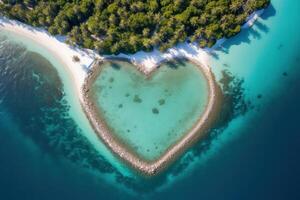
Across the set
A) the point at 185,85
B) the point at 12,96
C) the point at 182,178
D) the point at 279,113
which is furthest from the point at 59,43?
the point at 279,113

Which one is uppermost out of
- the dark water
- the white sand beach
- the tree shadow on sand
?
the tree shadow on sand

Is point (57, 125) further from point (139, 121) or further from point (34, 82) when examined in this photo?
point (139, 121)

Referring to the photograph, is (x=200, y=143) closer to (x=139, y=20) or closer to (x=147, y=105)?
(x=147, y=105)

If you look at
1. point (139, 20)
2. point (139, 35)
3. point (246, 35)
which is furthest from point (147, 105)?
point (246, 35)

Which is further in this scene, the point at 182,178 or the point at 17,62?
the point at 17,62

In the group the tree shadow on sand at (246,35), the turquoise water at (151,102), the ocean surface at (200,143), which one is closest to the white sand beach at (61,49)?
the ocean surface at (200,143)

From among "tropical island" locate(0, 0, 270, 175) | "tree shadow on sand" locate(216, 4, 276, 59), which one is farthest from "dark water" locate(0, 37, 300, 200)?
"tree shadow on sand" locate(216, 4, 276, 59)

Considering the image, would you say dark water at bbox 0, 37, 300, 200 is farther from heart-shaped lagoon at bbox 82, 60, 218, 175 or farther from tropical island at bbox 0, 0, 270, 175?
heart-shaped lagoon at bbox 82, 60, 218, 175
